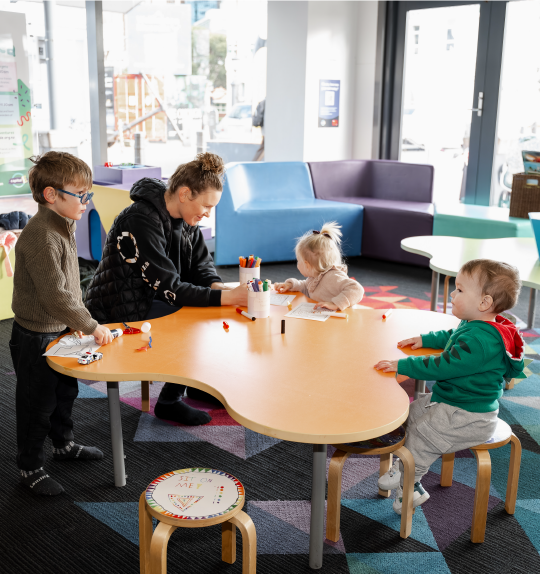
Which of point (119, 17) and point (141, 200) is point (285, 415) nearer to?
point (141, 200)

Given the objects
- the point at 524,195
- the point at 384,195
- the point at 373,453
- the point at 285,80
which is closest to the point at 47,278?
the point at 373,453

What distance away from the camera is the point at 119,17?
5.77 metres

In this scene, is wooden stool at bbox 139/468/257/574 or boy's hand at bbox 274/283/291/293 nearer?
wooden stool at bbox 139/468/257/574

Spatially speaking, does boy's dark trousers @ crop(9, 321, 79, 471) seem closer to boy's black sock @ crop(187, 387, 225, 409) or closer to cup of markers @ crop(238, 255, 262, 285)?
cup of markers @ crop(238, 255, 262, 285)

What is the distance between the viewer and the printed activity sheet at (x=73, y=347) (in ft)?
5.89

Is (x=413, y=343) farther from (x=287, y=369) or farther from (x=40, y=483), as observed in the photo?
(x=40, y=483)

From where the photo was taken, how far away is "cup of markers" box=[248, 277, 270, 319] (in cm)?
214

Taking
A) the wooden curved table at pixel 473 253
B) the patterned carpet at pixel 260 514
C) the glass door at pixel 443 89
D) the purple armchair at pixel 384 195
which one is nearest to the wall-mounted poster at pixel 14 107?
the purple armchair at pixel 384 195

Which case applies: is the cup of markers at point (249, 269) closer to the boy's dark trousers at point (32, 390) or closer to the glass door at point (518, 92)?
the boy's dark trousers at point (32, 390)

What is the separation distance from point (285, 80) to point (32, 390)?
5107mm

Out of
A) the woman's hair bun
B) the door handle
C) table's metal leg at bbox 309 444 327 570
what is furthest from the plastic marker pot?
the door handle

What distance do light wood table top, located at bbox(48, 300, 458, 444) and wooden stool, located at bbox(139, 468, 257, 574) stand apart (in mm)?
222

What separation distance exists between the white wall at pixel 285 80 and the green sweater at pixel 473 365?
16.3 feet

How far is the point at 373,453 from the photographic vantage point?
1783 mm
